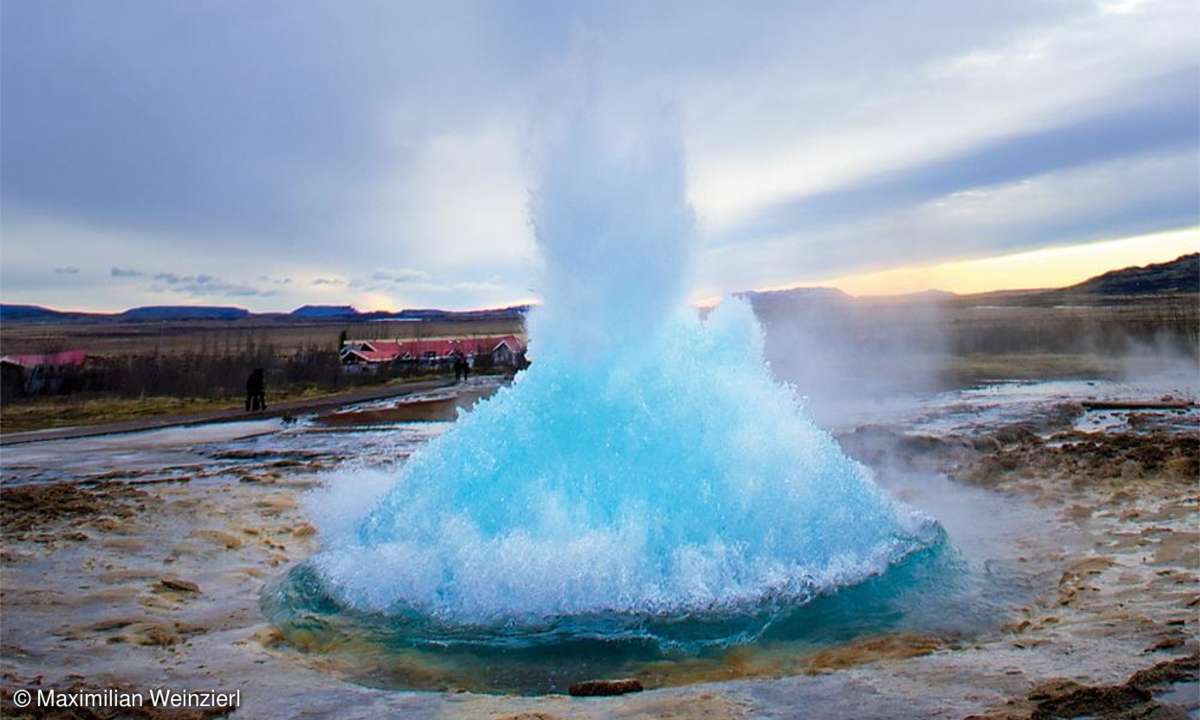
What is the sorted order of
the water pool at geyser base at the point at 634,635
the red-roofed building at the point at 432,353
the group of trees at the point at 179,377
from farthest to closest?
the red-roofed building at the point at 432,353, the group of trees at the point at 179,377, the water pool at geyser base at the point at 634,635

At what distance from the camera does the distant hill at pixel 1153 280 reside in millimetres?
81562

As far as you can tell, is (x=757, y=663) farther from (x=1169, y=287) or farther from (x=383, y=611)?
(x=1169, y=287)

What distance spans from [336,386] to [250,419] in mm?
10377

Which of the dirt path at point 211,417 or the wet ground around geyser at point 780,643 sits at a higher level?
the dirt path at point 211,417

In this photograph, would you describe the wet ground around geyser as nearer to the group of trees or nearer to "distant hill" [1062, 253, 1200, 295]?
the group of trees

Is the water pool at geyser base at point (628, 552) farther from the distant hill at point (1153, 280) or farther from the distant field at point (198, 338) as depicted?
the distant hill at point (1153, 280)

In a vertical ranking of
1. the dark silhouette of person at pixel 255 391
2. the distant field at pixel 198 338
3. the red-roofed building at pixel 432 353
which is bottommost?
the dark silhouette of person at pixel 255 391

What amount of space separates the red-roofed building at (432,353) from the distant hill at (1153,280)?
6755cm

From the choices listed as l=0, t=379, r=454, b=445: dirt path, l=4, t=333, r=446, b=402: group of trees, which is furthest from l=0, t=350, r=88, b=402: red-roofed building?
l=0, t=379, r=454, b=445: dirt path

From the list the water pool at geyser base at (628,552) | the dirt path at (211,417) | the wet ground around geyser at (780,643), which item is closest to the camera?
the wet ground around geyser at (780,643)

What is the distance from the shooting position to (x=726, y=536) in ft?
18.4

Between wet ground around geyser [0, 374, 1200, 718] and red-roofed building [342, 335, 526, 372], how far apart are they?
84.3 ft

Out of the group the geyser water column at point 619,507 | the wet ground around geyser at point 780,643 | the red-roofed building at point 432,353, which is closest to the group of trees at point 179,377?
the red-roofed building at point 432,353

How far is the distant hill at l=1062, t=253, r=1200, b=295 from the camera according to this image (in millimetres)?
81562
